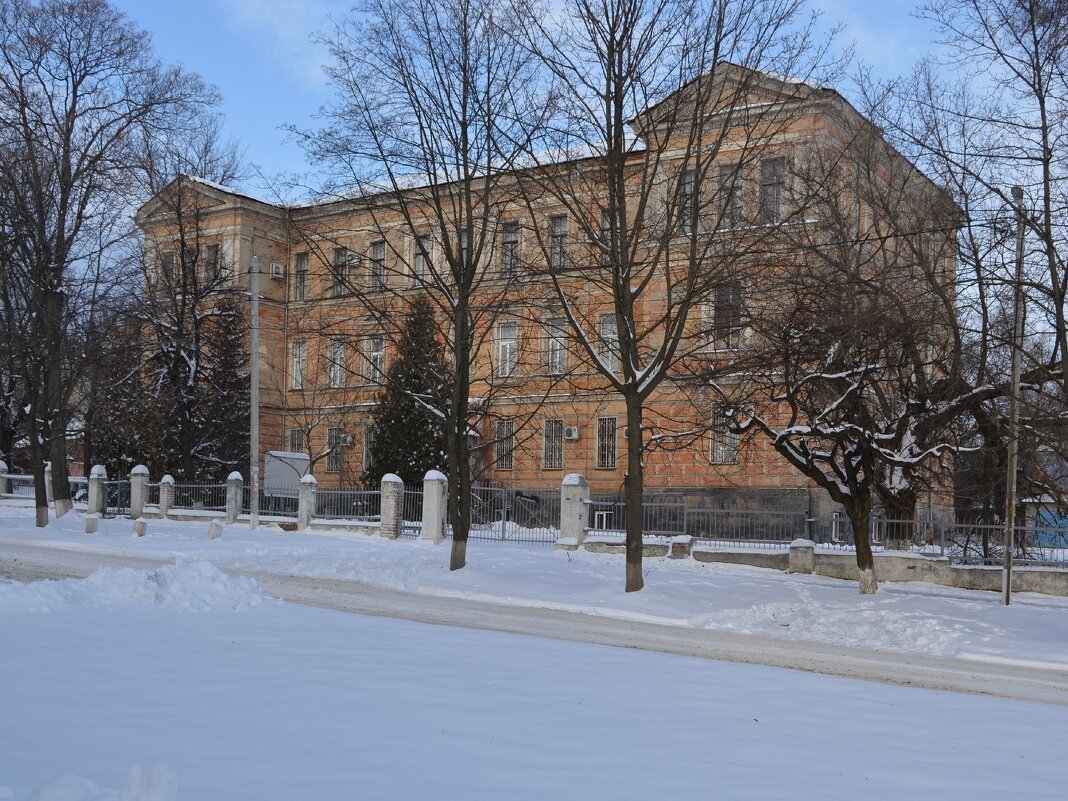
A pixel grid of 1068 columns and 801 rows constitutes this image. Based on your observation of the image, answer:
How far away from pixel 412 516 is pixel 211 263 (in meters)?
18.0

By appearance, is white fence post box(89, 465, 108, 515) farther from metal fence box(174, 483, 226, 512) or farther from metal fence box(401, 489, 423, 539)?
metal fence box(401, 489, 423, 539)

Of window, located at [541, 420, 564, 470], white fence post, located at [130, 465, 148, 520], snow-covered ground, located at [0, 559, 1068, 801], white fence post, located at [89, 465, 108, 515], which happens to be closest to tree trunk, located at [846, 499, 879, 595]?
snow-covered ground, located at [0, 559, 1068, 801]

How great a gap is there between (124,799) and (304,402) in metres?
44.5

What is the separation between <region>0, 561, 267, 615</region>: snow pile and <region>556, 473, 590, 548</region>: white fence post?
1463 centimetres

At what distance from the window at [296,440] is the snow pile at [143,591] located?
3853 centimetres

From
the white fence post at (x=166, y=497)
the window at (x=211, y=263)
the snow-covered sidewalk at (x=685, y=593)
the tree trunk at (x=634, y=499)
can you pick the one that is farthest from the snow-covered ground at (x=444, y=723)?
the window at (x=211, y=263)

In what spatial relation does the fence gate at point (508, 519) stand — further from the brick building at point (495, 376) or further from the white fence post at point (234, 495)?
the white fence post at point (234, 495)

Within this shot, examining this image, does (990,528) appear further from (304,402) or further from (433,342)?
(304,402)

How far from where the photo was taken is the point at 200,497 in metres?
37.6

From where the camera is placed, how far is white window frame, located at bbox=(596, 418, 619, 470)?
4400cm

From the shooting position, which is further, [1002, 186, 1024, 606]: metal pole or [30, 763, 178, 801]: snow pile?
[1002, 186, 1024, 606]: metal pole

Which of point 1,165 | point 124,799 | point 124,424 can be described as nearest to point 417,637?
point 124,799

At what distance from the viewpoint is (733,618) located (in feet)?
58.5

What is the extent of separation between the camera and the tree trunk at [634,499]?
1878 centimetres
